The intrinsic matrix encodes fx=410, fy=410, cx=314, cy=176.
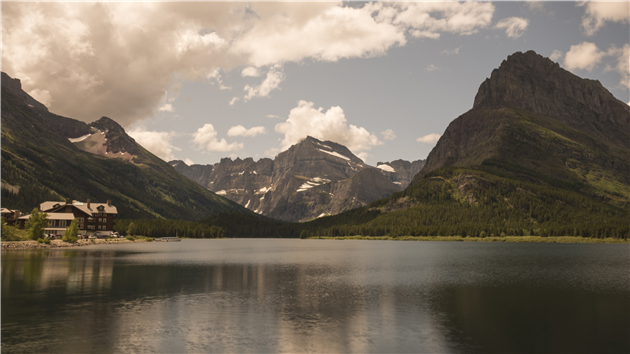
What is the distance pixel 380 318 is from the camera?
148 ft

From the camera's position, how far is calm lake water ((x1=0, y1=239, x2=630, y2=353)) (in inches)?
1389

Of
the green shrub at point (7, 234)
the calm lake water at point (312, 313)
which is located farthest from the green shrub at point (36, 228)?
the calm lake water at point (312, 313)

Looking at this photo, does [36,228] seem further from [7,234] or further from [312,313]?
[312,313]

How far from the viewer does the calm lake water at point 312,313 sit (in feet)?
116

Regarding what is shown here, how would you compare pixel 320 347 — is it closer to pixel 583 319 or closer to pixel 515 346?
pixel 515 346

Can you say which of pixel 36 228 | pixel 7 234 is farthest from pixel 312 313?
pixel 7 234

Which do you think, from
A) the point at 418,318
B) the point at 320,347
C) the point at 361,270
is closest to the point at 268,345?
the point at 320,347

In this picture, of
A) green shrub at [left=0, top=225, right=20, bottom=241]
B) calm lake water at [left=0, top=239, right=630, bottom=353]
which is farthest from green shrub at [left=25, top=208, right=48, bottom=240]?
calm lake water at [left=0, top=239, right=630, bottom=353]

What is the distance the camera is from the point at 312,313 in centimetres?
4775

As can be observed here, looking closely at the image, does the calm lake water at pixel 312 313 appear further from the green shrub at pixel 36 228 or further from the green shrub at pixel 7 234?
the green shrub at pixel 7 234

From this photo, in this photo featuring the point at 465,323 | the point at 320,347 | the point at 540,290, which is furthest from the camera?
the point at 540,290

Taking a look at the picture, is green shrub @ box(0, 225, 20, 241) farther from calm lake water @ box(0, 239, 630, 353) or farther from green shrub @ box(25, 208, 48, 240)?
calm lake water @ box(0, 239, 630, 353)

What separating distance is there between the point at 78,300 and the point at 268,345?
110ft

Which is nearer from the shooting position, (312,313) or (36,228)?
(312,313)
